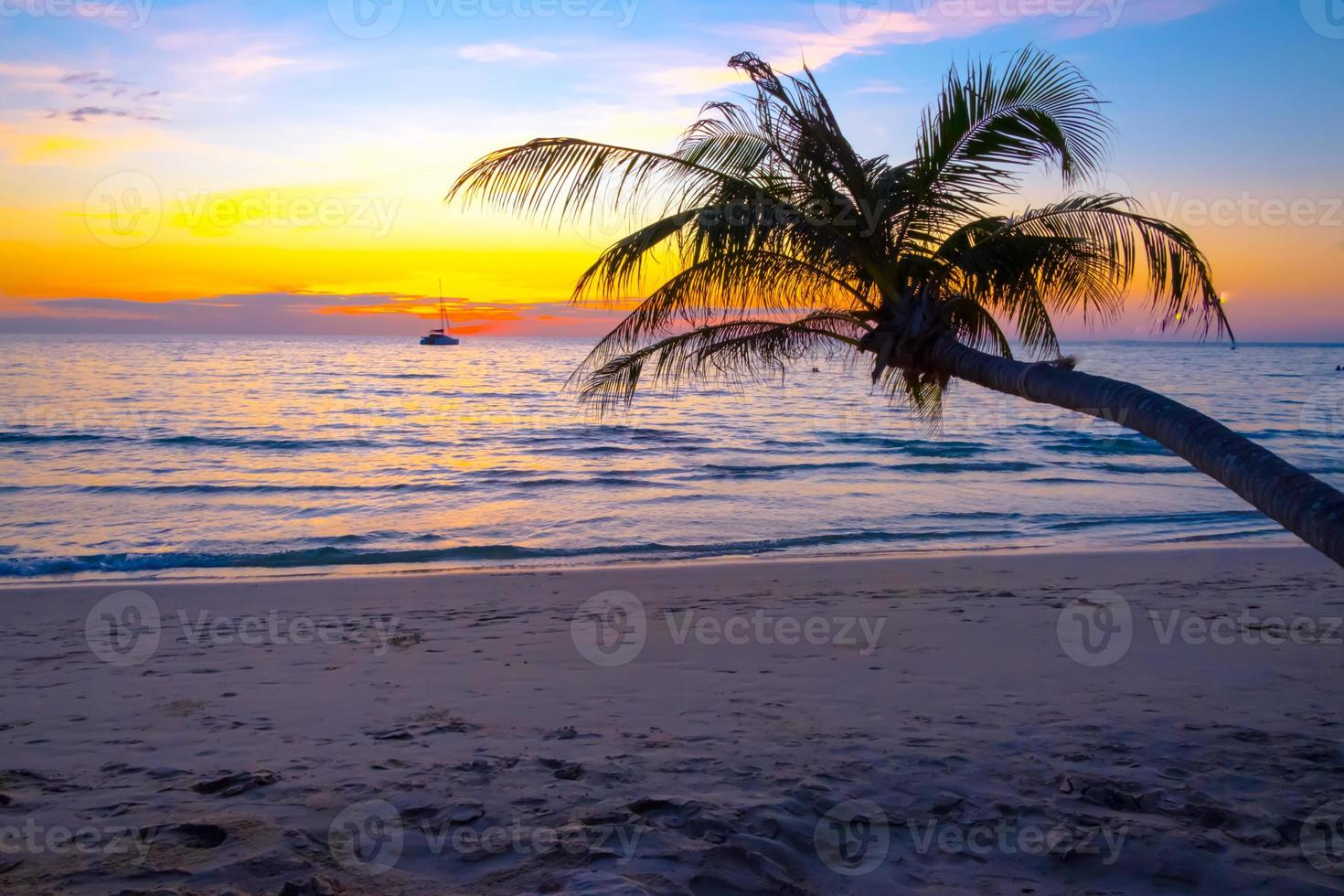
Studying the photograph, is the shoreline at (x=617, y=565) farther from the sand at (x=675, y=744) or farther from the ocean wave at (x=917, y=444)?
Answer: the ocean wave at (x=917, y=444)

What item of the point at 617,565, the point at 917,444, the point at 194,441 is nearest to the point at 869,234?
the point at 617,565

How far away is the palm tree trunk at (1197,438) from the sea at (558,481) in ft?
7.90

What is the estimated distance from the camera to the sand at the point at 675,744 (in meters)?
3.87

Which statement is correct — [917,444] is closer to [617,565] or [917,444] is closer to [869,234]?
[617,565]

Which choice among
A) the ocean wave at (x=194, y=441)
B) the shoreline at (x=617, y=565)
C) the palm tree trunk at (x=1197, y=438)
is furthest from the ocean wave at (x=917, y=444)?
the palm tree trunk at (x=1197, y=438)

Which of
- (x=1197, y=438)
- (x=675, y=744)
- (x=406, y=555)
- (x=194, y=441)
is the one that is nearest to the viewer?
(x=1197, y=438)

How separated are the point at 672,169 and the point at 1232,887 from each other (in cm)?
538

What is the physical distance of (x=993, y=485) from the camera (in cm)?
1959

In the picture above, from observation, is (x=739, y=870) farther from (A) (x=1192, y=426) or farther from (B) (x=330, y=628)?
(B) (x=330, y=628)

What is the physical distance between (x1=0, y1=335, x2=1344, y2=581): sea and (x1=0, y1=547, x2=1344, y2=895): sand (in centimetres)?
247

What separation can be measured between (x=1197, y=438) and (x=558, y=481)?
1669 centimetres

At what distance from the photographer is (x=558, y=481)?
1994 centimetres

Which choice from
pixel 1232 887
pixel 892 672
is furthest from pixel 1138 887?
pixel 892 672

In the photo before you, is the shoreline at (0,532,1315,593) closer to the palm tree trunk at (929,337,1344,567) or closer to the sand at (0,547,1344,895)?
the sand at (0,547,1344,895)
